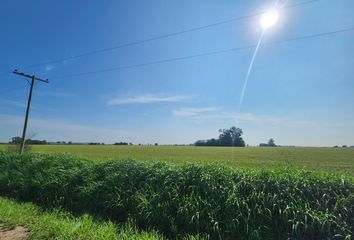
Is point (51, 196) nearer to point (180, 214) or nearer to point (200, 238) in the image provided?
point (180, 214)

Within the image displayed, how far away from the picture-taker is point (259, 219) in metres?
4.50

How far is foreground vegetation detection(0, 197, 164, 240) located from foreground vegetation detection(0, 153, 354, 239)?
0.60 metres

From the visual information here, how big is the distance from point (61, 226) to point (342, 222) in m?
5.14

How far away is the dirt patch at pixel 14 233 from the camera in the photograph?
4.35 m

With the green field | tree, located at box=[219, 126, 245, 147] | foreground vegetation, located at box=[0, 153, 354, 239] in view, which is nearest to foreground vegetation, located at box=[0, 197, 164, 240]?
foreground vegetation, located at box=[0, 153, 354, 239]

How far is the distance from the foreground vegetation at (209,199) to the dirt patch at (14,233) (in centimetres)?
157

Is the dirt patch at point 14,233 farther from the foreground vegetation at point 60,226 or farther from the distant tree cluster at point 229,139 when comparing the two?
the distant tree cluster at point 229,139

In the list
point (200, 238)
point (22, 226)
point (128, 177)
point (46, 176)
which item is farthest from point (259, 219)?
point (46, 176)

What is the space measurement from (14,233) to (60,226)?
800 mm

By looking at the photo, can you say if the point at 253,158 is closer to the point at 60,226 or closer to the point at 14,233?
the point at 60,226

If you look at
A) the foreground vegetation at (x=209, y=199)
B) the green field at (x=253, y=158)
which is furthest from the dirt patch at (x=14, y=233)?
the green field at (x=253, y=158)

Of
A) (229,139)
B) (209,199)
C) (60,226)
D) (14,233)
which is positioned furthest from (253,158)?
(229,139)

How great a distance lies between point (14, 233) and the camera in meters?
4.55

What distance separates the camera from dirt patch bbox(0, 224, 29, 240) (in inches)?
171
